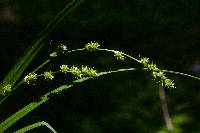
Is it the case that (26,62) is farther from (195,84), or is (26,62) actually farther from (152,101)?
(195,84)

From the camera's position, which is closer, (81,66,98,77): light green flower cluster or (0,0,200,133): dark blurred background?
(81,66,98,77): light green flower cluster

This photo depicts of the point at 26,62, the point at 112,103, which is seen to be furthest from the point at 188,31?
the point at 26,62

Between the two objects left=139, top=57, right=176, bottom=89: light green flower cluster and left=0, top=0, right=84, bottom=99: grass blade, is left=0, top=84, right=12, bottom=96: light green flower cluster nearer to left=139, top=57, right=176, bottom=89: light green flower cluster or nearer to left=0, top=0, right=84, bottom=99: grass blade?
left=0, top=0, right=84, bottom=99: grass blade

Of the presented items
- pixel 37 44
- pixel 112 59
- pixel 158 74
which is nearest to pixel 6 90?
pixel 37 44

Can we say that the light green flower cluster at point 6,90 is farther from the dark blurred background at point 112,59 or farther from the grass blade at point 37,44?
the dark blurred background at point 112,59

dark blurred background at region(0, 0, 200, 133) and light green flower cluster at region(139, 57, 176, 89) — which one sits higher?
dark blurred background at region(0, 0, 200, 133)

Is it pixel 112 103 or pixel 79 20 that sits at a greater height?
pixel 79 20

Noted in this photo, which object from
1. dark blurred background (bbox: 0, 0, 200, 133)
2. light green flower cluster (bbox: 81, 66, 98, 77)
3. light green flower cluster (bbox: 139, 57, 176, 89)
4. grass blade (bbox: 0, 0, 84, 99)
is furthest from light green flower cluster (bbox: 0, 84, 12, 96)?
dark blurred background (bbox: 0, 0, 200, 133)

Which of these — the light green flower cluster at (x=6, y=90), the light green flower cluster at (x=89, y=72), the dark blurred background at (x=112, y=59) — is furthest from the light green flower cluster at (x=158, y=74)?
the dark blurred background at (x=112, y=59)
